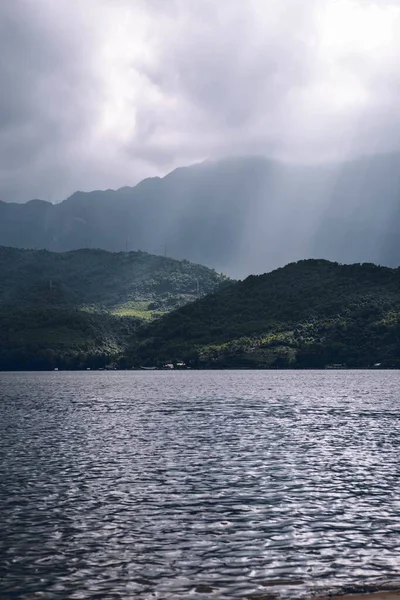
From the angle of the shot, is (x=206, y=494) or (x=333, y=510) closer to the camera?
(x=333, y=510)

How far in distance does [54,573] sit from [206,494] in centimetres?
2170

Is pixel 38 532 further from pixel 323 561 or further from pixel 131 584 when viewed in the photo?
pixel 323 561

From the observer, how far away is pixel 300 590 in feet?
101

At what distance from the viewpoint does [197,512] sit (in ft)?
158

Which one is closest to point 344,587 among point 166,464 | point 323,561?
point 323,561

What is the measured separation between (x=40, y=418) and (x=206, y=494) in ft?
267

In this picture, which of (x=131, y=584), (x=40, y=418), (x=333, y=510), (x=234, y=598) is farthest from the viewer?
(x=40, y=418)

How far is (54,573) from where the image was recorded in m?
34.4

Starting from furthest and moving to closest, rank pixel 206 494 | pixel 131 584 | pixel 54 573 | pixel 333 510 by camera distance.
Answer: pixel 206 494, pixel 333 510, pixel 54 573, pixel 131 584

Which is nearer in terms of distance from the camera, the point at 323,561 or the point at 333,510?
the point at 323,561

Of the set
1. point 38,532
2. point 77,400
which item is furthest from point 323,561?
point 77,400

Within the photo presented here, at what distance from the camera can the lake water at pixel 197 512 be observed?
32969mm

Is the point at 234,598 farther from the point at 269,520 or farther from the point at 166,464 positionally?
the point at 166,464

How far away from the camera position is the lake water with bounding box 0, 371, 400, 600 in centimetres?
3297
